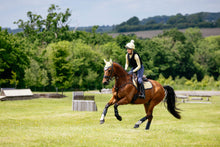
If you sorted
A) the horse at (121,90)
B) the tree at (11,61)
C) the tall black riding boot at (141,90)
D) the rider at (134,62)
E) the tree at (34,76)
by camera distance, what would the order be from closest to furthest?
the horse at (121,90) < the rider at (134,62) < the tall black riding boot at (141,90) < the tree at (11,61) < the tree at (34,76)

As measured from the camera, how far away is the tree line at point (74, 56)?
65.1 m

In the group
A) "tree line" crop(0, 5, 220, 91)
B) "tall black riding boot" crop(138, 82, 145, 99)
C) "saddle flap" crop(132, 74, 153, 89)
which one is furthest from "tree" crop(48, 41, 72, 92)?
"tall black riding boot" crop(138, 82, 145, 99)

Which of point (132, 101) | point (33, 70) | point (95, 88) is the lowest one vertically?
point (95, 88)

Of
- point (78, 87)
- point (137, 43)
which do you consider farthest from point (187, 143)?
point (137, 43)

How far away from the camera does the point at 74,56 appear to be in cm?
8675

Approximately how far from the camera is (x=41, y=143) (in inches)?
535

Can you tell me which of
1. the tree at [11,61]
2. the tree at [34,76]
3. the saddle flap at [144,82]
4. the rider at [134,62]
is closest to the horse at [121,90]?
the saddle flap at [144,82]

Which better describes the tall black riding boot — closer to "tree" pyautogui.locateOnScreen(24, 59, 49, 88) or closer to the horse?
the horse

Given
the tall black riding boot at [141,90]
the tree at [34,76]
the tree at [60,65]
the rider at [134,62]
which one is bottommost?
the tree at [34,76]

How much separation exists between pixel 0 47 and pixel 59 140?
177 ft

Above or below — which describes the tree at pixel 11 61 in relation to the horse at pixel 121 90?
below

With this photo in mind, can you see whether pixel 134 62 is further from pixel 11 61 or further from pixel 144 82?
pixel 11 61

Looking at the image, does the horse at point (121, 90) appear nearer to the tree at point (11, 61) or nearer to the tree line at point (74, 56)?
the tree line at point (74, 56)

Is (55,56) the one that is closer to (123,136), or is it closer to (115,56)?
(115,56)
